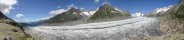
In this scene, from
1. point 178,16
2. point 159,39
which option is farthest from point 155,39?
point 178,16

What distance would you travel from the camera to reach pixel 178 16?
565ft

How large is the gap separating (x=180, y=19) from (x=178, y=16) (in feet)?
33.4

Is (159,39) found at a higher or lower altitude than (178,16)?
lower

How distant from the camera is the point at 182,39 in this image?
84.4 meters

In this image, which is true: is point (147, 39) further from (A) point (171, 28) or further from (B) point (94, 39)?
(A) point (171, 28)

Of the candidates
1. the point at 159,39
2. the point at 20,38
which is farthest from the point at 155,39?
the point at 20,38

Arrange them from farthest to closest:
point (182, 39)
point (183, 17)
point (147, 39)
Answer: point (183, 17) → point (147, 39) → point (182, 39)

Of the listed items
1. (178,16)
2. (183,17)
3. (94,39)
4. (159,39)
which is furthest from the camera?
(178,16)

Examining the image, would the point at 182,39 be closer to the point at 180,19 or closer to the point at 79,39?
the point at 79,39

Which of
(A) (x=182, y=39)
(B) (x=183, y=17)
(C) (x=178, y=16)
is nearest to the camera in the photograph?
(A) (x=182, y=39)

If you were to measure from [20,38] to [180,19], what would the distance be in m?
91.8

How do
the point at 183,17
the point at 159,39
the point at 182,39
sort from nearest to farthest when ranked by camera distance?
the point at 182,39
the point at 159,39
the point at 183,17

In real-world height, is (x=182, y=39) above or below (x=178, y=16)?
below

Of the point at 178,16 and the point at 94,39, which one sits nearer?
the point at 94,39
